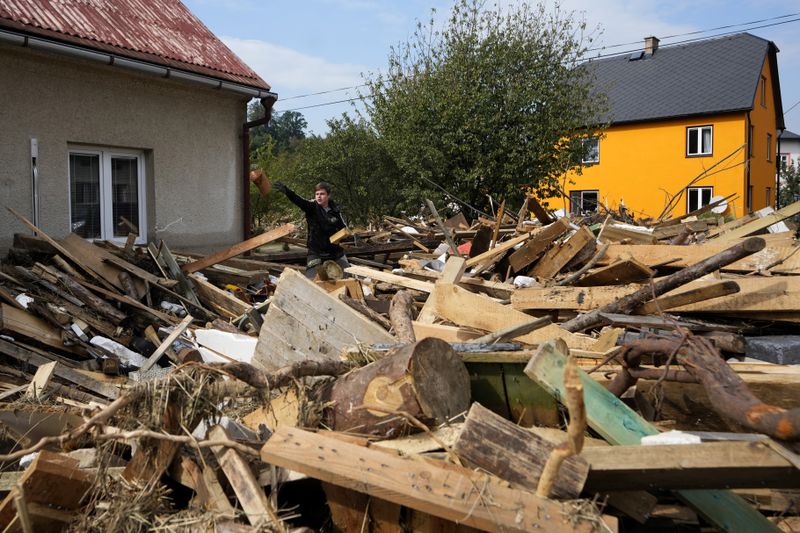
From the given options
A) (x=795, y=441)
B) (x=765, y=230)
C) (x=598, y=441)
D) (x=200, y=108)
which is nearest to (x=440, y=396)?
(x=598, y=441)

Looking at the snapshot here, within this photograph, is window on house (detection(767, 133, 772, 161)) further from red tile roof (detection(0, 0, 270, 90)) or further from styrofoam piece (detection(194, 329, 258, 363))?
styrofoam piece (detection(194, 329, 258, 363))

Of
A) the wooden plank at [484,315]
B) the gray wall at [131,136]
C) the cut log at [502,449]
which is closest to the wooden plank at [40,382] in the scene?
the wooden plank at [484,315]

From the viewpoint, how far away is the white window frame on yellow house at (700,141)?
3097cm

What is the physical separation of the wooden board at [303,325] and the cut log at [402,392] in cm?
111

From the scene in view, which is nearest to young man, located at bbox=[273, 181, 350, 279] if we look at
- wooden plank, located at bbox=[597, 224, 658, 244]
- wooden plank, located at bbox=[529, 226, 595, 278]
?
wooden plank, located at bbox=[529, 226, 595, 278]

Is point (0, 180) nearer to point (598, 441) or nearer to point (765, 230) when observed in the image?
point (598, 441)

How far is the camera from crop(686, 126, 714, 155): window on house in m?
31.1

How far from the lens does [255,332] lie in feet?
22.1

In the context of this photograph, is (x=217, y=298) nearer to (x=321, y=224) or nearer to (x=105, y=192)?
(x=321, y=224)

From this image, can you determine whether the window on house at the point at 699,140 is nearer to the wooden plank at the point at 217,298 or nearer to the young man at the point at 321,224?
the young man at the point at 321,224

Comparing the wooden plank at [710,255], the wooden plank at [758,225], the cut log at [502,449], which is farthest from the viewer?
the wooden plank at [758,225]

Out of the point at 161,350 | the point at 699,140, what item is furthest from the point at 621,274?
the point at 699,140

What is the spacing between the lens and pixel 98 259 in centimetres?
796

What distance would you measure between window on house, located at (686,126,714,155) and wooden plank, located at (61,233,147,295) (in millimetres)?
29135
